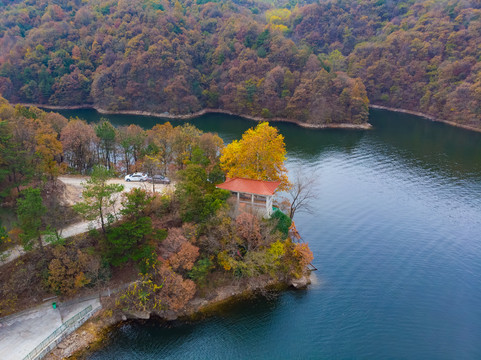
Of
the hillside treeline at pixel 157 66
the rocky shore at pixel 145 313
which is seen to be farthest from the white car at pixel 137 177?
the hillside treeline at pixel 157 66

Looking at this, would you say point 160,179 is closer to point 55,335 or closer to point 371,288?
point 55,335

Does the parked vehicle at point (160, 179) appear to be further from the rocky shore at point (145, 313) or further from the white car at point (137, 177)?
the rocky shore at point (145, 313)

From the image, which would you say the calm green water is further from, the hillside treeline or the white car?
the hillside treeline

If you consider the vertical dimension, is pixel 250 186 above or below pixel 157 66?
below

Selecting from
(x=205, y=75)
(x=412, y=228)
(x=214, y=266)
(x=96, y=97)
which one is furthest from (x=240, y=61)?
(x=214, y=266)

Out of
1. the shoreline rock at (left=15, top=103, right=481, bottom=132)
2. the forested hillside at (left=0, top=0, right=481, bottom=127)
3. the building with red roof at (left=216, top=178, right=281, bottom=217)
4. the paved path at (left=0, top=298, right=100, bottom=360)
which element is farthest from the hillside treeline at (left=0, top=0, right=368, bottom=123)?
the paved path at (left=0, top=298, right=100, bottom=360)

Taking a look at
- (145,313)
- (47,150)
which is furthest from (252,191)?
(47,150)
